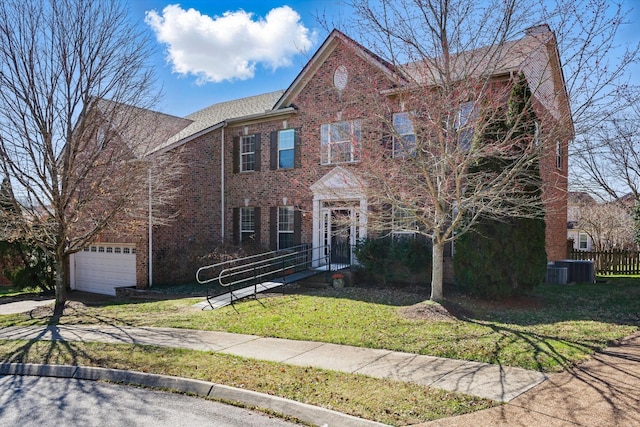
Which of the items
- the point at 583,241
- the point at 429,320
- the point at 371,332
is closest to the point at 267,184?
the point at 429,320

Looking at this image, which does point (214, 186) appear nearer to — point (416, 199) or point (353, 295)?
point (353, 295)

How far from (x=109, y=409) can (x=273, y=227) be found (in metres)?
12.2

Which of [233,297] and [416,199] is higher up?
[416,199]

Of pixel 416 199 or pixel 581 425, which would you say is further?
pixel 416 199

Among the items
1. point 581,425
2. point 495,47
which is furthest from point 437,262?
point 581,425

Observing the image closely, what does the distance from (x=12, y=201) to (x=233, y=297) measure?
6076 millimetres

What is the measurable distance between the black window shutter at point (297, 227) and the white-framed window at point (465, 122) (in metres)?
7.31

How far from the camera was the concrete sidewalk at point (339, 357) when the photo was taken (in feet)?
18.6

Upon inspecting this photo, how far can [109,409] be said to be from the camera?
18.0ft

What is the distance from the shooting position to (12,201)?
11492mm

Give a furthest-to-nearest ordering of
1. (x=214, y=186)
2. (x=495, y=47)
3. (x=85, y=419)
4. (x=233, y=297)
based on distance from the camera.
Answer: (x=214, y=186)
(x=233, y=297)
(x=495, y=47)
(x=85, y=419)

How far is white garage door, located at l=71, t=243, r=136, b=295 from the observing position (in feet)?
56.1

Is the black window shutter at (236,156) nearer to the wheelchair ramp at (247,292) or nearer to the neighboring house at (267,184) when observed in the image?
the neighboring house at (267,184)

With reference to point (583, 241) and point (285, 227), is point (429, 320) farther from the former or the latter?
point (583, 241)
